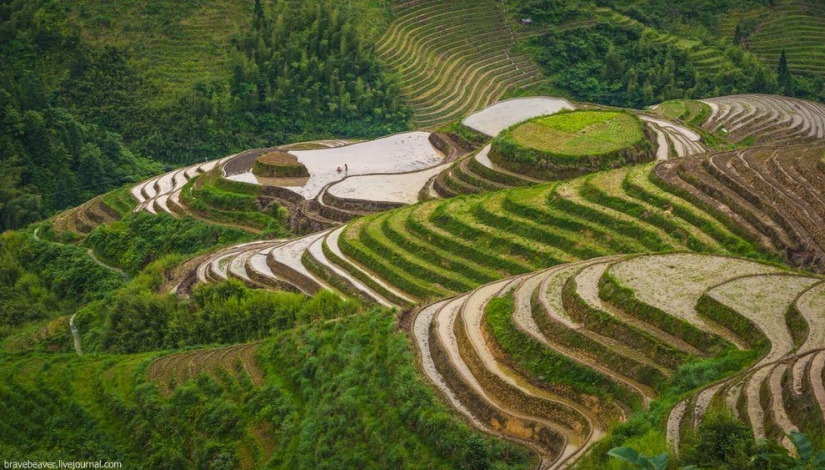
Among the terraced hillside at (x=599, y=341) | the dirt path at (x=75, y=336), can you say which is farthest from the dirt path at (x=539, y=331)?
the dirt path at (x=75, y=336)

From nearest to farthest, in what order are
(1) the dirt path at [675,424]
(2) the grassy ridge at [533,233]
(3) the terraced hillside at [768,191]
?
(1) the dirt path at [675,424] < (3) the terraced hillside at [768,191] < (2) the grassy ridge at [533,233]

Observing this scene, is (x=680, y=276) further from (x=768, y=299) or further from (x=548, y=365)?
(x=548, y=365)

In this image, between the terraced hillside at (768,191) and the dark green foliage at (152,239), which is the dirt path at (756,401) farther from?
the dark green foliage at (152,239)

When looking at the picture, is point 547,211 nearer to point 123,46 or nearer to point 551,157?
point 551,157

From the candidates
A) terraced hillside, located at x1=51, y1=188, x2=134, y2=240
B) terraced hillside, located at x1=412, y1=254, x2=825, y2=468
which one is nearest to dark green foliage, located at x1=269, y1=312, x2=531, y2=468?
terraced hillside, located at x1=412, y1=254, x2=825, y2=468

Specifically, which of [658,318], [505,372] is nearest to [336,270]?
[505,372]

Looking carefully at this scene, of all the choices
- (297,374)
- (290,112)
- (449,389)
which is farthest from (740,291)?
(290,112)
